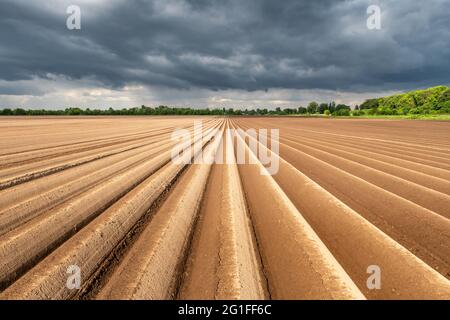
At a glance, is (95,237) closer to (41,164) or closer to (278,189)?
(278,189)

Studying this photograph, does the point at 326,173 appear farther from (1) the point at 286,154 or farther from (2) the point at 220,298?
(2) the point at 220,298

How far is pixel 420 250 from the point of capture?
303 cm

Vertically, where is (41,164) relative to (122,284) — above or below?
above

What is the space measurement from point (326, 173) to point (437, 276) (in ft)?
14.3

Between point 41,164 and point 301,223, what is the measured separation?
6.77m

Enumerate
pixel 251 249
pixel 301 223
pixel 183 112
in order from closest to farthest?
pixel 251 249
pixel 301 223
pixel 183 112

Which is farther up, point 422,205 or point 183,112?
point 183,112

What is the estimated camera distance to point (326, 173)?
6758mm

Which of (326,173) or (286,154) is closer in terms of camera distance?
(326,173)
